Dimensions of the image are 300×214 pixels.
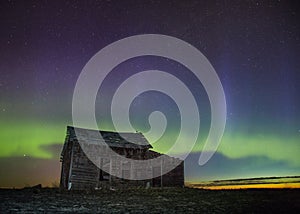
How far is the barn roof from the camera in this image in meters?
29.7

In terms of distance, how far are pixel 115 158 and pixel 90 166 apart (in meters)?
2.71

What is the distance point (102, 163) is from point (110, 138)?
2975 mm

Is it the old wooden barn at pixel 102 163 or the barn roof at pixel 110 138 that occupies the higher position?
the barn roof at pixel 110 138

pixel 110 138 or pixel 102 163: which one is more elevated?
pixel 110 138

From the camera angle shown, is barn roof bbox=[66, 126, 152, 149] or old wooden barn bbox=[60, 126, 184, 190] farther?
barn roof bbox=[66, 126, 152, 149]

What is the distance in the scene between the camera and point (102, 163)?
2972cm

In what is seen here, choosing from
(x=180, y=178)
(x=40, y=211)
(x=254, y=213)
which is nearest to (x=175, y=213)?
(x=254, y=213)

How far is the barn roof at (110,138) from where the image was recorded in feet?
97.4

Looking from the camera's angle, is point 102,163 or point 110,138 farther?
point 110,138

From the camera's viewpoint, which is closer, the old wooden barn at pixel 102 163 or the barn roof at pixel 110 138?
the old wooden barn at pixel 102 163

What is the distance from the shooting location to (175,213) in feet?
41.2

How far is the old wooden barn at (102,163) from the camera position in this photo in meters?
28.6

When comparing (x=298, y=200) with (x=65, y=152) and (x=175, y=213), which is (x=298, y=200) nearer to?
(x=175, y=213)

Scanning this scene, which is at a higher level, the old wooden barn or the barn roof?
the barn roof
